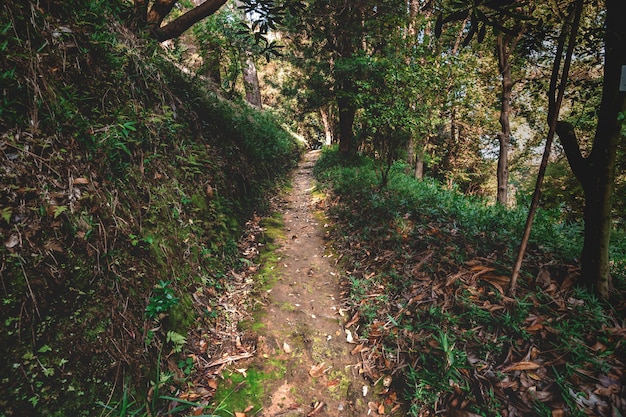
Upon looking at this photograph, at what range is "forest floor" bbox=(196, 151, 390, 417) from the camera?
8.64 ft

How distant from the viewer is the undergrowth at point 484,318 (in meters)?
2.26

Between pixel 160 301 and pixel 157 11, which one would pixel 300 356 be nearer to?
pixel 160 301

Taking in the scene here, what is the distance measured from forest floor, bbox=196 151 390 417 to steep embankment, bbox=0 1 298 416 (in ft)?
2.21

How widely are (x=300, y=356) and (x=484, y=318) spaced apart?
1896mm

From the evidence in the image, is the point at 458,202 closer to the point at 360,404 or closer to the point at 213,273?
the point at 360,404

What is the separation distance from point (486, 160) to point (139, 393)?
66.4ft

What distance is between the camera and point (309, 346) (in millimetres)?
3229

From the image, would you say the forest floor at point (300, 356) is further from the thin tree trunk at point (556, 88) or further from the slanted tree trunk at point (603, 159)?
the slanted tree trunk at point (603, 159)

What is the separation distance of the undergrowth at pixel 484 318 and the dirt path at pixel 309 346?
0.26 metres

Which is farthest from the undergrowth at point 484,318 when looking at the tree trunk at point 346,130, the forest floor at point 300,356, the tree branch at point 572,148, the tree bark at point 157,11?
the tree trunk at point 346,130

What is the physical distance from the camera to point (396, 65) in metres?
6.09

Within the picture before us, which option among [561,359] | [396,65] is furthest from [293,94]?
[561,359]

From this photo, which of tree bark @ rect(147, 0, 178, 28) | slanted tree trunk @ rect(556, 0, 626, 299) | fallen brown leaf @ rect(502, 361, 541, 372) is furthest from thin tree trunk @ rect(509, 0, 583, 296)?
tree bark @ rect(147, 0, 178, 28)

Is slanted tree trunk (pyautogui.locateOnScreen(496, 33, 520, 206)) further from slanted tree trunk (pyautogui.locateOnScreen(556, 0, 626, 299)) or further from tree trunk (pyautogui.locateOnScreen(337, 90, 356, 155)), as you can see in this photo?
tree trunk (pyautogui.locateOnScreen(337, 90, 356, 155))
